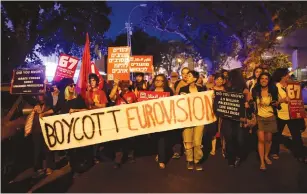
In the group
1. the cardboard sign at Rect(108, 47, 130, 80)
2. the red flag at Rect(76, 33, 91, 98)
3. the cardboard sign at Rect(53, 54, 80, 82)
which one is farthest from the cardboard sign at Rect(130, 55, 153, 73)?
the red flag at Rect(76, 33, 91, 98)

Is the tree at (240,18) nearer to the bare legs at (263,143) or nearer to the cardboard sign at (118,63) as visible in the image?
the cardboard sign at (118,63)

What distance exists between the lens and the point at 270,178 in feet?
18.7

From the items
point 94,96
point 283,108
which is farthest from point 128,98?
point 283,108

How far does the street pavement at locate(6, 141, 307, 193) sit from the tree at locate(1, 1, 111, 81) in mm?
7667

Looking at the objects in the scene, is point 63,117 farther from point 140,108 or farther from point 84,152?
point 140,108

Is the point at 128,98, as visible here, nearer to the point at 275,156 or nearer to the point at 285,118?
the point at 285,118

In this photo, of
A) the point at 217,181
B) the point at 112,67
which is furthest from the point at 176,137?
the point at 217,181

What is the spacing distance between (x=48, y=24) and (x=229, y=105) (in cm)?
1310

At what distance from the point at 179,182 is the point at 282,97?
270 cm

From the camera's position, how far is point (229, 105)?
626 centimetres

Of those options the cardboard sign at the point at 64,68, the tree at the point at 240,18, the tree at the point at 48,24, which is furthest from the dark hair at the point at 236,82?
the tree at the point at 240,18

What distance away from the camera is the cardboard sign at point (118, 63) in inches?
400

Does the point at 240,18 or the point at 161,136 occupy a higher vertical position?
the point at 240,18

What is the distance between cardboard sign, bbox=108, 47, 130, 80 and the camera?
10.1 meters
